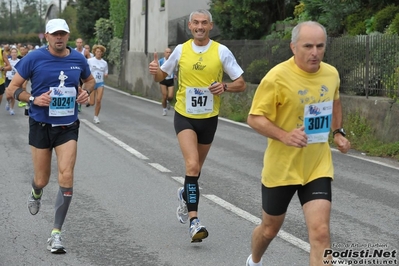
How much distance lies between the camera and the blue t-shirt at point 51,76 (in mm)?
7660

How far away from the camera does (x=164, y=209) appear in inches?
366

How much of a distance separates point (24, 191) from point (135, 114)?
12.9 meters

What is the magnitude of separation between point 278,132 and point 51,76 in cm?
281

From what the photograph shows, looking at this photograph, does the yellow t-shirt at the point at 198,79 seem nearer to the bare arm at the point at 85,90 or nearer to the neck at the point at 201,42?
the neck at the point at 201,42

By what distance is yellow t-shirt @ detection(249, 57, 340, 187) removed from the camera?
222 inches

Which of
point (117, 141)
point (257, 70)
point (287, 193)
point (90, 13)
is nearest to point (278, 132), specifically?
point (287, 193)

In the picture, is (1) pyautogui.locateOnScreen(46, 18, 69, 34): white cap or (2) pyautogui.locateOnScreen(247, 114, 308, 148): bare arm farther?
(1) pyautogui.locateOnScreen(46, 18, 69, 34): white cap

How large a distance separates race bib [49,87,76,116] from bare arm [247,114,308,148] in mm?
2471

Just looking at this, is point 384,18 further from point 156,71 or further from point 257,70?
point 156,71

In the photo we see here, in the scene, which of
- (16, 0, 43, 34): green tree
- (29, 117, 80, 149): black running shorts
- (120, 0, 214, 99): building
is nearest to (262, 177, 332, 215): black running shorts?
(29, 117, 80, 149): black running shorts

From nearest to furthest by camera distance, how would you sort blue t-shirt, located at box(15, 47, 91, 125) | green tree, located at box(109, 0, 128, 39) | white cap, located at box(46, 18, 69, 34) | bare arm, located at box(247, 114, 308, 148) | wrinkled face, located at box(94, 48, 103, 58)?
bare arm, located at box(247, 114, 308, 148) → white cap, located at box(46, 18, 69, 34) → blue t-shirt, located at box(15, 47, 91, 125) → wrinkled face, located at box(94, 48, 103, 58) → green tree, located at box(109, 0, 128, 39)

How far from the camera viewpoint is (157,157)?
13.8m

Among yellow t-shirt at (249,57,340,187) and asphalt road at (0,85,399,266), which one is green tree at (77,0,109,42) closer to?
asphalt road at (0,85,399,266)

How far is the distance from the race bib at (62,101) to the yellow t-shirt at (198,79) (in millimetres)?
1027
